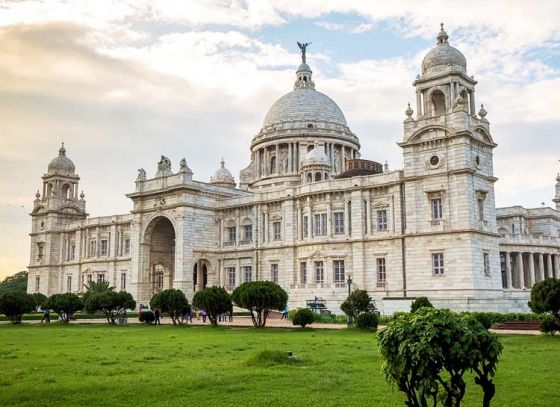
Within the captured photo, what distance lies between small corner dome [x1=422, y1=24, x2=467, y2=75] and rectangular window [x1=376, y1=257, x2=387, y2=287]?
1584 centimetres

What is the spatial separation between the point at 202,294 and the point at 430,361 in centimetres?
3146

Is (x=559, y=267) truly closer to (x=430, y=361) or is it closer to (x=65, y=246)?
(x=430, y=361)

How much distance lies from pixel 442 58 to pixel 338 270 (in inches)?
770

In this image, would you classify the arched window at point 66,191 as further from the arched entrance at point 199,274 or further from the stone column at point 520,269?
the stone column at point 520,269

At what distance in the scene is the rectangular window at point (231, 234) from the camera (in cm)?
6080

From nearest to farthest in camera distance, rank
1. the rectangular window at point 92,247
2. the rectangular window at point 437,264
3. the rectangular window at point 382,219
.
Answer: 1. the rectangular window at point 437,264
2. the rectangular window at point 382,219
3. the rectangular window at point 92,247

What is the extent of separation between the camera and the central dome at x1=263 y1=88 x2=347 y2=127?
77375 mm

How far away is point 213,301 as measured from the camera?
38344mm

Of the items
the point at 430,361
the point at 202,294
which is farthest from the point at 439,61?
the point at 430,361

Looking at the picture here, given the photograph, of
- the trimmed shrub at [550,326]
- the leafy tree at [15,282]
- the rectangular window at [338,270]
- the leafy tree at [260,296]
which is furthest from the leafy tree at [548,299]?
the leafy tree at [15,282]

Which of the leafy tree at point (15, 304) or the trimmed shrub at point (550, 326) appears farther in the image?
the leafy tree at point (15, 304)

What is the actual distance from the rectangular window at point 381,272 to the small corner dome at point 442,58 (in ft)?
52.0

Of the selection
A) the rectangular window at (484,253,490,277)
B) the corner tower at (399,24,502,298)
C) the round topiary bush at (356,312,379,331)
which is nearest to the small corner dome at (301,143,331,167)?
the corner tower at (399,24,502,298)

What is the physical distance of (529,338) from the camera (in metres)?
26.7
